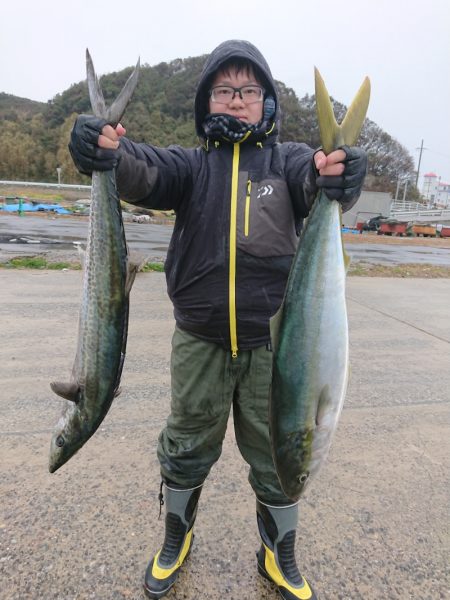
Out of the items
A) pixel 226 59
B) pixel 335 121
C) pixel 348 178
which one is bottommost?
pixel 348 178

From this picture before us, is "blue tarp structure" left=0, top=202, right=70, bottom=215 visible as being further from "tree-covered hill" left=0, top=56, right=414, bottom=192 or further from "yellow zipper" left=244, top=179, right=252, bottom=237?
"yellow zipper" left=244, top=179, right=252, bottom=237

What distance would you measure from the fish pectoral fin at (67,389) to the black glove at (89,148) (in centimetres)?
80

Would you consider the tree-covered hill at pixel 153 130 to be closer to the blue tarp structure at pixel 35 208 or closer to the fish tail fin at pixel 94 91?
the blue tarp structure at pixel 35 208

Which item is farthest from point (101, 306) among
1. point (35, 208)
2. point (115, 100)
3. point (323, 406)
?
point (35, 208)

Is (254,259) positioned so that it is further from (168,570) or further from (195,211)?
(168,570)

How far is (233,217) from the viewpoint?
1.92 meters

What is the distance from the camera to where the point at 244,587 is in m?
1.96

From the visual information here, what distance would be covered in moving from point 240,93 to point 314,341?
1156 mm

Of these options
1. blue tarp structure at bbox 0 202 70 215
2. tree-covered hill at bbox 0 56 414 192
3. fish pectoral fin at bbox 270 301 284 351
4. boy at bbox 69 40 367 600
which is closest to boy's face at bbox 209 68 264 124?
boy at bbox 69 40 367 600

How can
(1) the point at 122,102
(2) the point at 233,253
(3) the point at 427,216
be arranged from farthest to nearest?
(3) the point at 427,216 → (2) the point at 233,253 → (1) the point at 122,102

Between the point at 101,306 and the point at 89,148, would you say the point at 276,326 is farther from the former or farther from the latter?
the point at 89,148

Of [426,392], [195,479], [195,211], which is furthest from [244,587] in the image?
[426,392]

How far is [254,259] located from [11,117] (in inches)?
4339

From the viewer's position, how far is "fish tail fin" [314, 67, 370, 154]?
5.00ft
